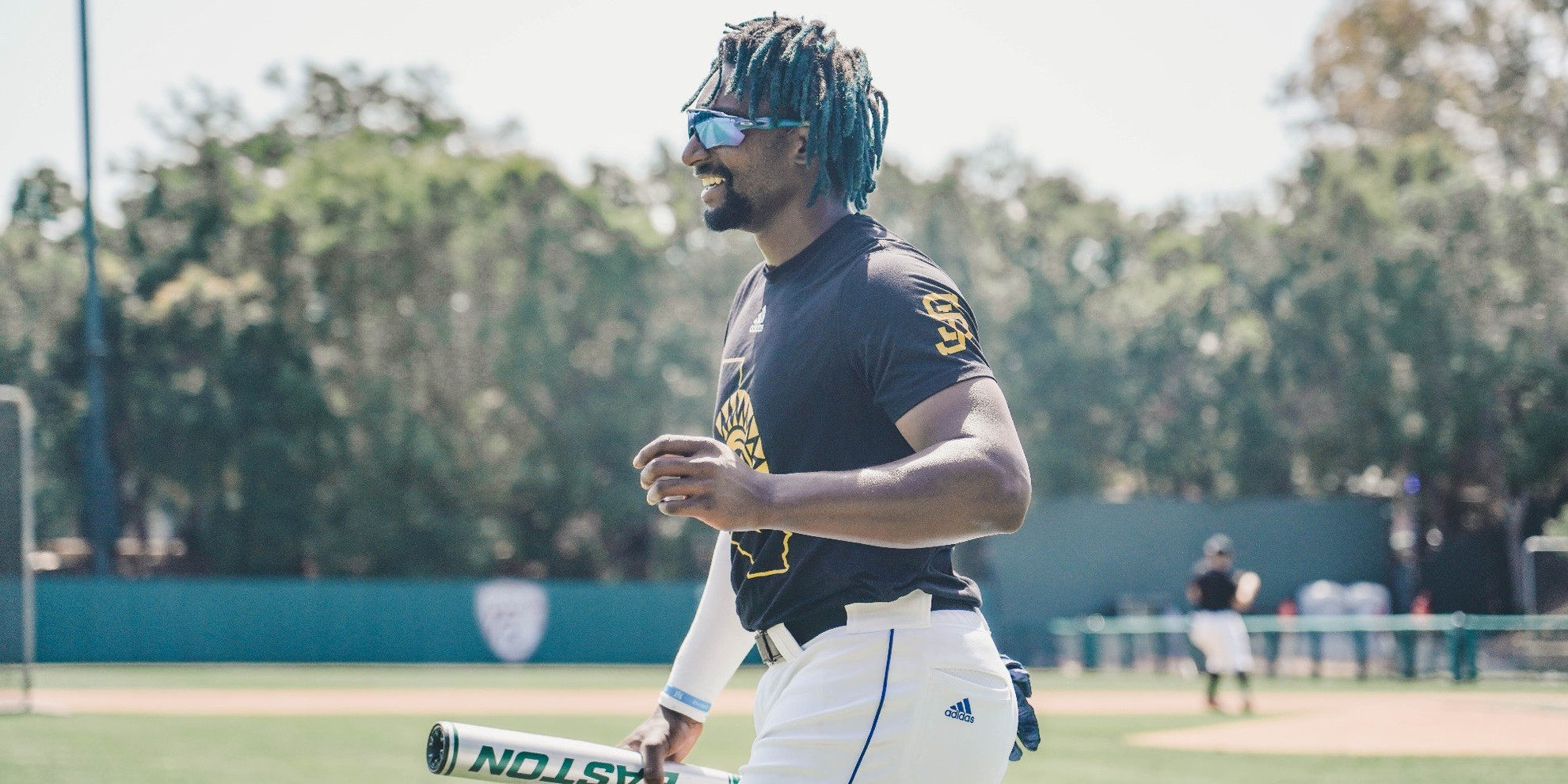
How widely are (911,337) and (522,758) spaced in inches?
39.2

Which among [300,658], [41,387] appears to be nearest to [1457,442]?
[300,658]

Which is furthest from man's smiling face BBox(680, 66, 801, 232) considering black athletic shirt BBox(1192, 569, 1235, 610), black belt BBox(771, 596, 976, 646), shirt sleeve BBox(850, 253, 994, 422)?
black athletic shirt BBox(1192, 569, 1235, 610)

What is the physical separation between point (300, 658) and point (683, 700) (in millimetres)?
27611

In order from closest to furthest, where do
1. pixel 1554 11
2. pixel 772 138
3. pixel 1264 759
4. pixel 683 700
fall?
pixel 772 138 → pixel 683 700 → pixel 1264 759 → pixel 1554 11

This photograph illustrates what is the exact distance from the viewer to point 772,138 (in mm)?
3166

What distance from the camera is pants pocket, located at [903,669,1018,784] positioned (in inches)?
113

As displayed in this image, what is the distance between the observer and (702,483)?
2.45m

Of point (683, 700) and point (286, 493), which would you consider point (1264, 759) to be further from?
point (286, 493)

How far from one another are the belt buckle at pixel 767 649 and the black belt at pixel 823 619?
0.07 metres

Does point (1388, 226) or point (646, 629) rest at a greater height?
point (1388, 226)

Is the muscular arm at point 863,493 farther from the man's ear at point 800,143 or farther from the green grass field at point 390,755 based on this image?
the green grass field at point 390,755

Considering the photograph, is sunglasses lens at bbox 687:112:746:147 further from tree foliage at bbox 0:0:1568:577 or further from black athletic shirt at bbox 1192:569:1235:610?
tree foliage at bbox 0:0:1568:577

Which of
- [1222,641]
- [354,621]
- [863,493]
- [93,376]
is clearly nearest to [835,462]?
[863,493]

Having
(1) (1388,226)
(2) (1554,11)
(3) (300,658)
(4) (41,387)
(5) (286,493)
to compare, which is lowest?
(3) (300,658)
